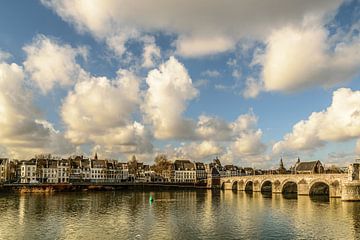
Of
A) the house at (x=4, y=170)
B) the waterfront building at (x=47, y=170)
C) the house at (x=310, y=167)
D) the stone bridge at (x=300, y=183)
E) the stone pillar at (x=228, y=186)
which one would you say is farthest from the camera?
the house at (x=4, y=170)

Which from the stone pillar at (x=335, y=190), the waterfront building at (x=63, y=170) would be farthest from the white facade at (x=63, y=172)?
the stone pillar at (x=335, y=190)

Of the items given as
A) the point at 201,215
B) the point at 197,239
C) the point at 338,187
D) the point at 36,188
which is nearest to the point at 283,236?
the point at 197,239

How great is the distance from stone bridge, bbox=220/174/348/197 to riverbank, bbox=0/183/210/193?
27.6m

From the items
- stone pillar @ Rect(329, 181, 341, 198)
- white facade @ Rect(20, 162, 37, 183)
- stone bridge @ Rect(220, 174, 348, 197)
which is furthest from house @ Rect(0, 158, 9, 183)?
stone pillar @ Rect(329, 181, 341, 198)

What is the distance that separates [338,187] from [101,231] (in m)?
67.6

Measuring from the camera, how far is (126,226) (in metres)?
50.4

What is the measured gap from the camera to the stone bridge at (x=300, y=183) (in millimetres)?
92425

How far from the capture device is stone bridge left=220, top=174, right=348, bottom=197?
303 feet

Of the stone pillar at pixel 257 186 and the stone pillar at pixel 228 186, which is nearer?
the stone pillar at pixel 257 186

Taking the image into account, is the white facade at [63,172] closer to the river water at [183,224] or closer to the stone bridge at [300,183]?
the stone bridge at [300,183]

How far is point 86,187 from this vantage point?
473 feet

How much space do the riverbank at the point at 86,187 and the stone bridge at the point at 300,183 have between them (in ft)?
90.5

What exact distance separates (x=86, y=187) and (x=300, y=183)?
82.2 m

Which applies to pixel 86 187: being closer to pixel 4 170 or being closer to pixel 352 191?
pixel 4 170
